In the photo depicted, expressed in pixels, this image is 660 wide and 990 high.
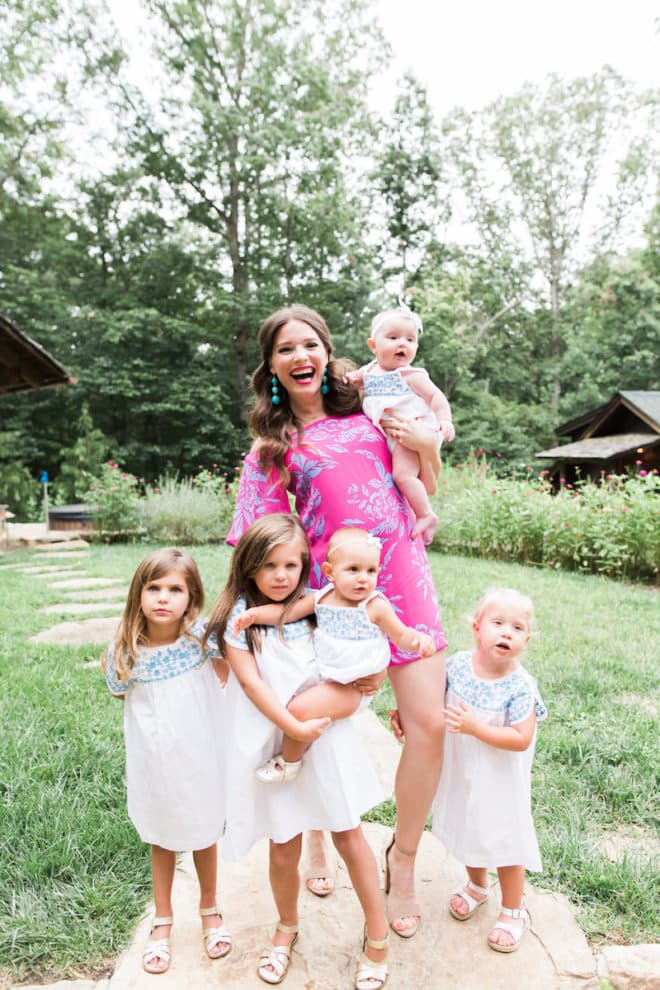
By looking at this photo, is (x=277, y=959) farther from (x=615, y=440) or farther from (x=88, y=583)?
(x=615, y=440)

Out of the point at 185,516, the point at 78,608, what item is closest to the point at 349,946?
the point at 78,608

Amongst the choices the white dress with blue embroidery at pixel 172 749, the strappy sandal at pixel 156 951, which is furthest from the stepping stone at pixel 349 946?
the white dress with blue embroidery at pixel 172 749

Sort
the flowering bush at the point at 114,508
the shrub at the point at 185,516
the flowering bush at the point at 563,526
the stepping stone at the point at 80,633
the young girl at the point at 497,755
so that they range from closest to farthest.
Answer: the young girl at the point at 497,755 < the stepping stone at the point at 80,633 < the flowering bush at the point at 563,526 < the shrub at the point at 185,516 < the flowering bush at the point at 114,508

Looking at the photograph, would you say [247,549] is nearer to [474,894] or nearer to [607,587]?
[474,894]

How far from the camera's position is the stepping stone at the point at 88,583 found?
6.51m

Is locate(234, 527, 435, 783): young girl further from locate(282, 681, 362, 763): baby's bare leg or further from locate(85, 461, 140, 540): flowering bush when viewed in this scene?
locate(85, 461, 140, 540): flowering bush

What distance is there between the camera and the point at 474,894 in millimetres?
1854

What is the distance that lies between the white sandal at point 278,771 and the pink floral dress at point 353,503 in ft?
1.35

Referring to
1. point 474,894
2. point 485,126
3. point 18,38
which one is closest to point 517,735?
point 474,894

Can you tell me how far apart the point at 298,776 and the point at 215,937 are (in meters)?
0.54

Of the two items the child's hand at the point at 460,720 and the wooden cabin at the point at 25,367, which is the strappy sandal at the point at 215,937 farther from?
the wooden cabin at the point at 25,367

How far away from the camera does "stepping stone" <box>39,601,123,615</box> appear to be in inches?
207

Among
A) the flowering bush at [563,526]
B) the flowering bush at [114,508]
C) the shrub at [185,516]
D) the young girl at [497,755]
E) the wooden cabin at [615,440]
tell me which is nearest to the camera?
the young girl at [497,755]

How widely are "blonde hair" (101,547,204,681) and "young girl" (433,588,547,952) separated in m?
0.75
